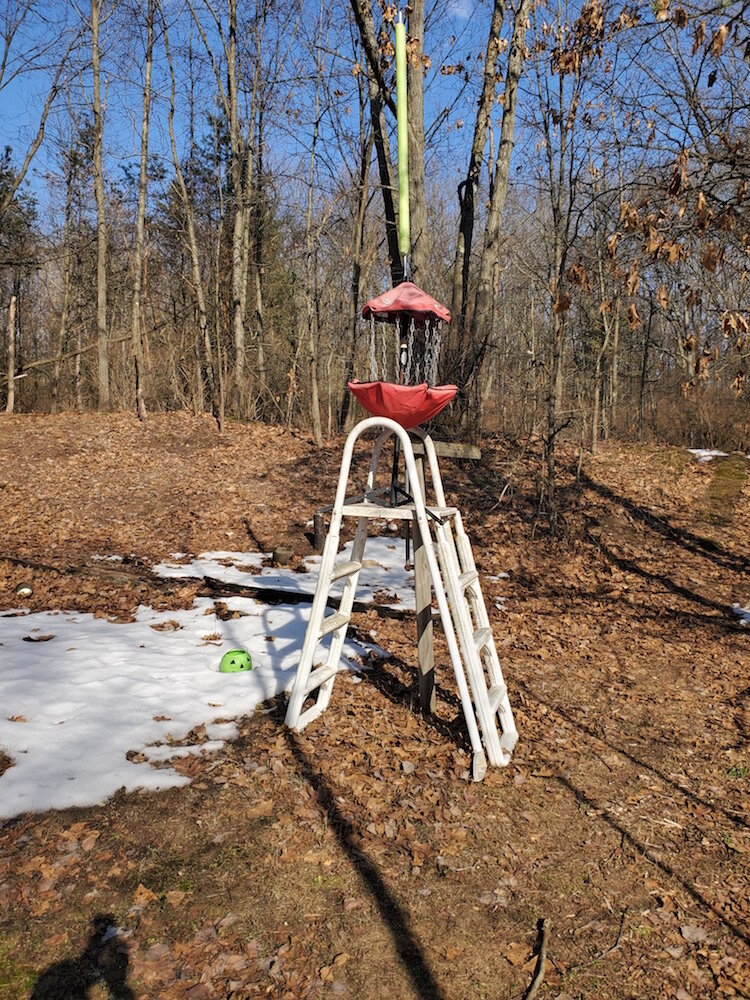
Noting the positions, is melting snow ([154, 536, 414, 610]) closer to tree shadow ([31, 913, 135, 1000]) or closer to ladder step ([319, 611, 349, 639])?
ladder step ([319, 611, 349, 639])

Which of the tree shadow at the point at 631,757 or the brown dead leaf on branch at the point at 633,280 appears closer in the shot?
the tree shadow at the point at 631,757

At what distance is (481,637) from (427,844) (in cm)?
113

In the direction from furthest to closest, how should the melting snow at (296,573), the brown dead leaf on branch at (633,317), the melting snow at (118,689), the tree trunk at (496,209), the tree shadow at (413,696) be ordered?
the tree trunk at (496,209)
the melting snow at (296,573)
the tree shadow at (413,696)
the brown dead leaf on branch at (633,317)
the melting snow at (118,689)

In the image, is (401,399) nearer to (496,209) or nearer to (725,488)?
(725,488)

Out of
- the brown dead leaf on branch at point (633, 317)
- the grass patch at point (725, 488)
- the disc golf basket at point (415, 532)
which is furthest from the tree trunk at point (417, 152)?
the grass patch at point (725, 488)

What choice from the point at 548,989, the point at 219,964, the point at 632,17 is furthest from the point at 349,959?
the point at 632,17

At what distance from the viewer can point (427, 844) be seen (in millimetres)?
3180

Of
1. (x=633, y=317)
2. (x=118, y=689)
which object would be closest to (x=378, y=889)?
(x=118, y=689)

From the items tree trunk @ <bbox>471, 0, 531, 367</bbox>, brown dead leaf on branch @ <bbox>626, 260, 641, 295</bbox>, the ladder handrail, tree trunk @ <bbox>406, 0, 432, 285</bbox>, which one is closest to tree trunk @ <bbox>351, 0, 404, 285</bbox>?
tree trunk @ <bbox>406, 0, 432, 285</bbox>

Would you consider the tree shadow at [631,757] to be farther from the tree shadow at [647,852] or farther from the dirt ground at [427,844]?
the tree shadow at [647,852]

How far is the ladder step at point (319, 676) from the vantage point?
12.7 feet

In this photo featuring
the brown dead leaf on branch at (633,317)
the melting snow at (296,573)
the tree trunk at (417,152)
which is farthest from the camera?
the tree trunk at (417,152)

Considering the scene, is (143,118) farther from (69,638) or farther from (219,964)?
(219,964)

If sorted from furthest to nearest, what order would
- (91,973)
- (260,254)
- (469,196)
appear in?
(260,254)
(469,196)
(91,973)
